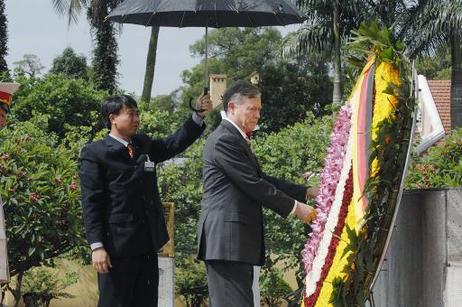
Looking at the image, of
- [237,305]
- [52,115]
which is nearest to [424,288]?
[237,305]

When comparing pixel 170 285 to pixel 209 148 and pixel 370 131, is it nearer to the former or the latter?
pixel 209 148

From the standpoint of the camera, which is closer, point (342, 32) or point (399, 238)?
point (399, 238)

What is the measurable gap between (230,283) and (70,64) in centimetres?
3865

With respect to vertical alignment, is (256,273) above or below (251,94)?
below

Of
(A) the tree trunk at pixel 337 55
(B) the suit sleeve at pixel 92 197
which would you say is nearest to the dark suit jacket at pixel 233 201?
(B) the suit sleeve at pixel 92 197

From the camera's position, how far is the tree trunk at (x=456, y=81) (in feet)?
109

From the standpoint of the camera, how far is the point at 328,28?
113 feet

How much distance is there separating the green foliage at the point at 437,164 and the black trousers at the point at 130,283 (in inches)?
82.4

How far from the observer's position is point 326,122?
43.4 feet

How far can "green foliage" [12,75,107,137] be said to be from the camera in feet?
68.4

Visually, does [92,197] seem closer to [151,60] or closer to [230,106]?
[230,106]

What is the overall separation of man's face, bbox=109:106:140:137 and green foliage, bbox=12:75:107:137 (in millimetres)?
13224

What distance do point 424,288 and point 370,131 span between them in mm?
1114

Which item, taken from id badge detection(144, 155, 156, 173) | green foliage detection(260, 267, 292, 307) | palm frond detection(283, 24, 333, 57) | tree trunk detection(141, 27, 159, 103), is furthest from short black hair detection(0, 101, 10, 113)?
tree trunk detection(141, 27, 159, 103)
